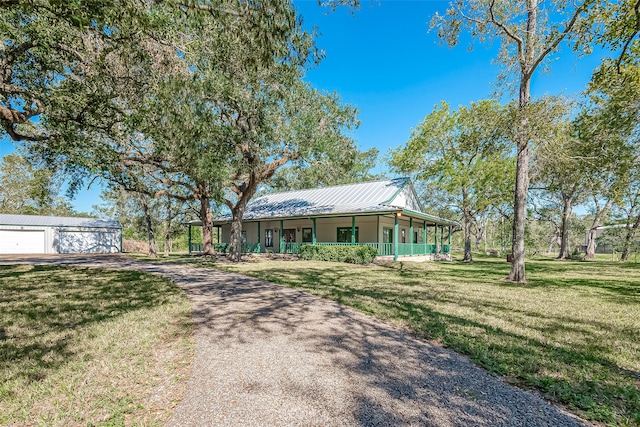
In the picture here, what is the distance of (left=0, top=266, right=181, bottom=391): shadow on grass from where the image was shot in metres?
3.49

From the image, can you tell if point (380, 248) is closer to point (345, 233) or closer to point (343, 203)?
point (345, 233)

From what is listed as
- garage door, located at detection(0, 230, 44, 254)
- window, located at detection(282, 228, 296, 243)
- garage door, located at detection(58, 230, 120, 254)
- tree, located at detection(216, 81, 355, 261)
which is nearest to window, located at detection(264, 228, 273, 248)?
window, located at detection(282, 228, 296, 243)

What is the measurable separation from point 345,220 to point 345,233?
90 centimetres

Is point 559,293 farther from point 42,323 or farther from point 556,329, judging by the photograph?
point 42,323

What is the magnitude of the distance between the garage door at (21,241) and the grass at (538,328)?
2784 cm

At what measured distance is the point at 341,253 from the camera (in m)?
16.3

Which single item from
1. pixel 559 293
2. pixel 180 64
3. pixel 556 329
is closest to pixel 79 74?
pixel 180 64

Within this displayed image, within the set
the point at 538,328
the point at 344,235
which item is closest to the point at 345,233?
the point at 344,235

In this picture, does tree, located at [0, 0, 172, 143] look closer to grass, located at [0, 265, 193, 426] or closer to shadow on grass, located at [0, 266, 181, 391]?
shadow on grass, located at [0, 266, 181, 391]

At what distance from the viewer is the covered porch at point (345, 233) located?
17.8 m

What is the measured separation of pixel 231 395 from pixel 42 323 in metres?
4.25

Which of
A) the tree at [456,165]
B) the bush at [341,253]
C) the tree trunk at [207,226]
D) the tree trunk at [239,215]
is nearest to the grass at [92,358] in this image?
the tree trunk at [239,215]

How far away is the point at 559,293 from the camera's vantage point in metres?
8.06

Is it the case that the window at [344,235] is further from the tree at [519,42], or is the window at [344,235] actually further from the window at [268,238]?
the tree at [519,42]
